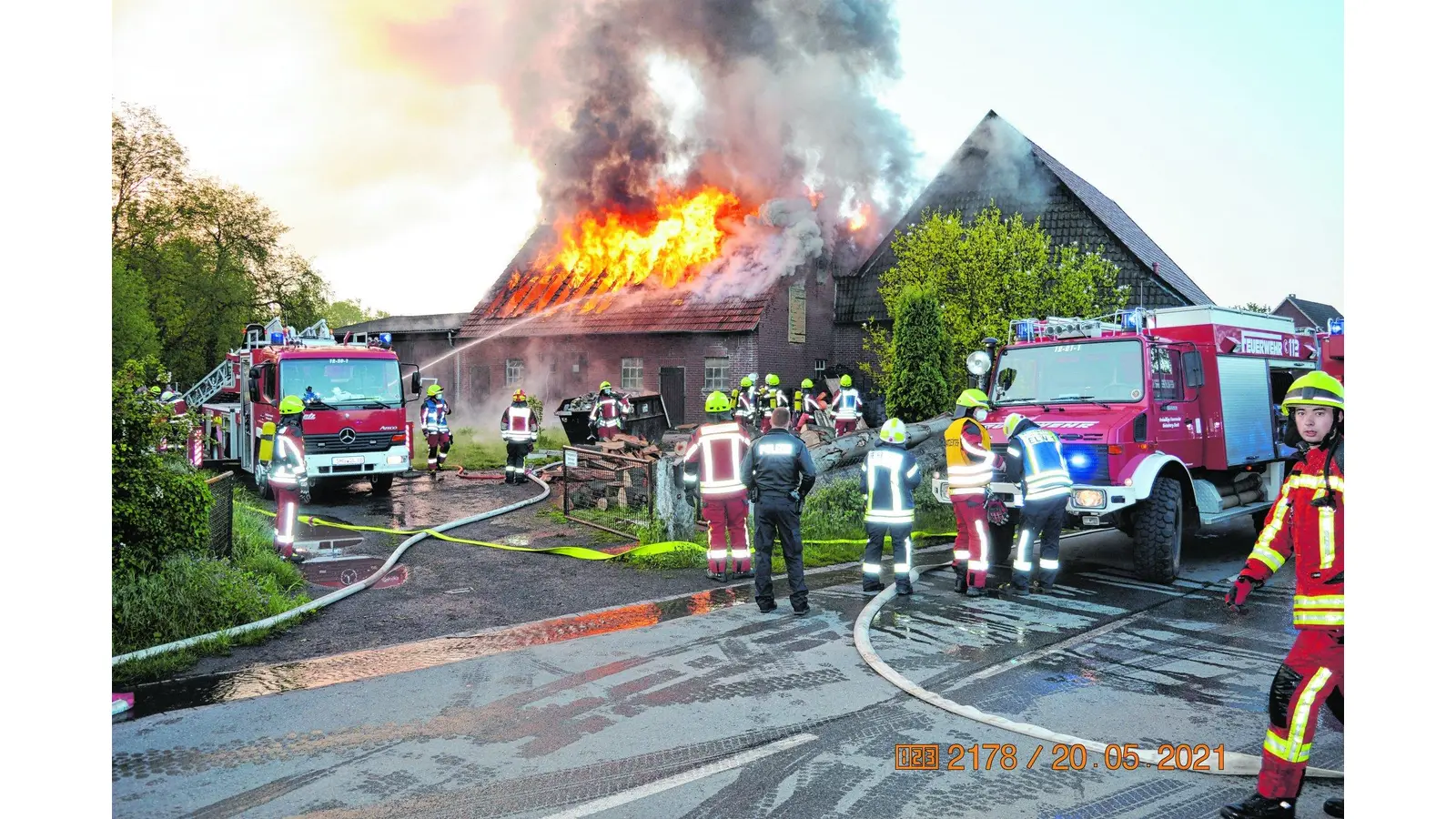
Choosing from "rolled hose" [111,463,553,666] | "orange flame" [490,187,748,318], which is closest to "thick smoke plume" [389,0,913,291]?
"orange flame" [490,187,748,318]

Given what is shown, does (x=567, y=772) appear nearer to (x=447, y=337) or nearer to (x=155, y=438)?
(x=155, y=438)

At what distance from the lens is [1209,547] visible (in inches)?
420

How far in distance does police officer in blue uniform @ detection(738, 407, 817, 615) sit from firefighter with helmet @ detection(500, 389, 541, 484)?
27.8 feet

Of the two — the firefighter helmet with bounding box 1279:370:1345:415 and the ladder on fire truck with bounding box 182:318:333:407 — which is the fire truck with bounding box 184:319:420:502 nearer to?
the ladder on fire truck with bounding box 182:318:333:407

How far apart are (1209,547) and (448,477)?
12838 millimetres

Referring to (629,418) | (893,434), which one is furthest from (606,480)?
(893,434)

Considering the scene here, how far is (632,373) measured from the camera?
24688 mm

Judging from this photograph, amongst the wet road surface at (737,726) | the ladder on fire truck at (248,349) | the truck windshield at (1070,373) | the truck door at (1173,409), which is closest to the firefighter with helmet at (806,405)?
the truck windshield at (1070,373)

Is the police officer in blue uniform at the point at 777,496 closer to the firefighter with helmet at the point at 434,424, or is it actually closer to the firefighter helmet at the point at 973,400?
the firefighter helmet at the point at 973,400

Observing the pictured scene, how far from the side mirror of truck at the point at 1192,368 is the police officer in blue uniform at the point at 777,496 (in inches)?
180

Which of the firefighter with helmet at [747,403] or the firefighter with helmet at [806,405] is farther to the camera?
the firefighter with helmet at [806,405]

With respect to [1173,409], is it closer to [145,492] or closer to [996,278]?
[996,278]

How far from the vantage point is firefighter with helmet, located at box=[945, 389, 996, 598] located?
26.1 feet

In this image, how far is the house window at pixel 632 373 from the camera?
24547 mm
